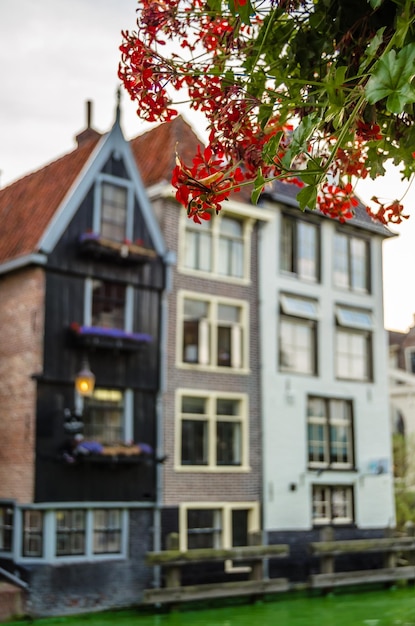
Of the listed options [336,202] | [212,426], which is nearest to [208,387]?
[212,426]

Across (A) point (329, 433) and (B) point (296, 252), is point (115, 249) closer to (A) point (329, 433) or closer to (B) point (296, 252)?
(B) point (296, 252)

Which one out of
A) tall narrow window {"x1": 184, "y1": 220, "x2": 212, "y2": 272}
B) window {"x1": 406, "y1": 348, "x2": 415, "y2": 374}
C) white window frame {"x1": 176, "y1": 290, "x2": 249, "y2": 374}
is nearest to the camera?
white window frame {"x1": 176, "y1": 290, "x2": 249, "y2": 374}

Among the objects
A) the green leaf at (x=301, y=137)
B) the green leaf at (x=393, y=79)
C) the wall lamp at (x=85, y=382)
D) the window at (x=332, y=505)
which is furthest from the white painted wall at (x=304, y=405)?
the green leaf at (x=393, y=79)

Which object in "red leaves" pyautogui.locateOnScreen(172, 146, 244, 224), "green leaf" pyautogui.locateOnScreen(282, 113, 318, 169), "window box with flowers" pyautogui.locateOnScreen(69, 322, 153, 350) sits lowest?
"red leaves" pyautogui.locateOnScreen(172, 146, 244, 224)

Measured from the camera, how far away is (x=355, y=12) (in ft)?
13.2

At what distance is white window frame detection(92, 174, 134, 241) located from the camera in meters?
21.0

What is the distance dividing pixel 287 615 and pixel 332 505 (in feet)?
23.7

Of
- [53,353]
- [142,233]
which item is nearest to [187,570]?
[53,353]

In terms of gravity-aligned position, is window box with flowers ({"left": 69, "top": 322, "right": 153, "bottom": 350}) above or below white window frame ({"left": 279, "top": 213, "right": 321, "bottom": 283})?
below

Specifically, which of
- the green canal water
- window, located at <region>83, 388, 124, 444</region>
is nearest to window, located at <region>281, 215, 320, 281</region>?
window, located at <region>83, 388, 124, 444</region>

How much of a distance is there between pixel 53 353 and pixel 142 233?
3830 millimetres

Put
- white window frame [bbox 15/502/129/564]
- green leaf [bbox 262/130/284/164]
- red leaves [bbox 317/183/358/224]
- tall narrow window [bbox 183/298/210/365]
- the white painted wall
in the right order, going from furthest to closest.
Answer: the white painted wall
tall narrow window [bbox 183/298/210/365]
white window frame [bbox 15/502/129/564]
red leaves [bbox 317/183/358/224]
green leaf [bbox 262/130/284/164]

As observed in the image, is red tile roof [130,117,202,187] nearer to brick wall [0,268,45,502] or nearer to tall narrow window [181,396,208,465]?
brick wall [0,268,45,502]

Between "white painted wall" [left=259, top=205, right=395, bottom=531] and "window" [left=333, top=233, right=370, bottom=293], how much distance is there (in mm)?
274
